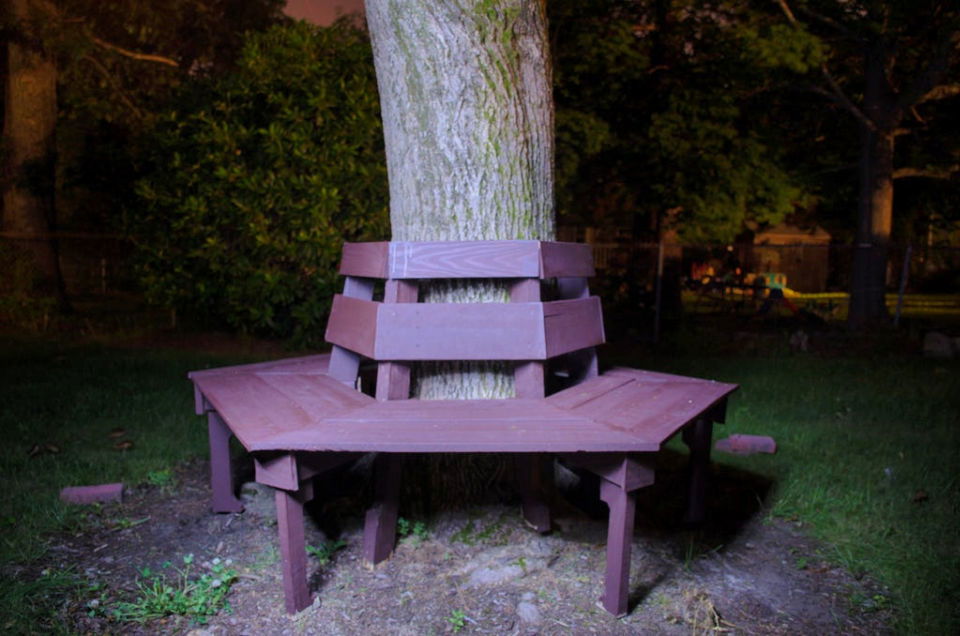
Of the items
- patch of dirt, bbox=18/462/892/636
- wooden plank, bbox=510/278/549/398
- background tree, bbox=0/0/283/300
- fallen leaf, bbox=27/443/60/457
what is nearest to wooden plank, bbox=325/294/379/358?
wooden plank, bbox=510/278/549/398

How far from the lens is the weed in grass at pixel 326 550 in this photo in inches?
111

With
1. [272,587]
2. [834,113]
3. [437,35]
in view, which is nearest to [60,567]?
[272,587]

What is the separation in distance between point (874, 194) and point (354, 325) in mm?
11579

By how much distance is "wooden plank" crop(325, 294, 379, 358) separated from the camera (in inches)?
106

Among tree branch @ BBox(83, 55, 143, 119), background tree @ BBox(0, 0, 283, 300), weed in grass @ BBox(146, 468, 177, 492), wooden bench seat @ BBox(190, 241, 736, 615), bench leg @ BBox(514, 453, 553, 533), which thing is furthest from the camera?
tree branch @ BBox(83, 55, 143, 119)

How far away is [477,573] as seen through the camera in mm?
2703

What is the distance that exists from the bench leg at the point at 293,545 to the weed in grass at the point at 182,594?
0.27 meters

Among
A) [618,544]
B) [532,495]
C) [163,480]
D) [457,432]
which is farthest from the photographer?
[163,480]

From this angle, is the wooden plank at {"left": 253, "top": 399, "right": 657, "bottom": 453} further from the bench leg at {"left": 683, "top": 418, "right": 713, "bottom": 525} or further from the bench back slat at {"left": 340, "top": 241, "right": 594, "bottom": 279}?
the bench leg at {"left": 683, "top": 418, "right": 713, "bottom": 525}

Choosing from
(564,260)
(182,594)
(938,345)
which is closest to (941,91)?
(938,345)

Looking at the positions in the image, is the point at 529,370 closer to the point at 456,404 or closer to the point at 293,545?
the point at 456,404

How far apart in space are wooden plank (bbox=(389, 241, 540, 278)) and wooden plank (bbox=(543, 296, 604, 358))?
0.60 feet

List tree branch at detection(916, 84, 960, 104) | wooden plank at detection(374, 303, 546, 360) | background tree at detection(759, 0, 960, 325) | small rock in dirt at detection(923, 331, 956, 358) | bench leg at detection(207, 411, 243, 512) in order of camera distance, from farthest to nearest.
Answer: tree branch at detection(916, 84, 960, 104)
background tree at detection(759, 0, 960, 325)
small rock in dirt at detection(923, 331, 956, 358)
bench leg at detection(207, 411, 243, 512)
wooden plank at detection(374, 303, 546, 360)

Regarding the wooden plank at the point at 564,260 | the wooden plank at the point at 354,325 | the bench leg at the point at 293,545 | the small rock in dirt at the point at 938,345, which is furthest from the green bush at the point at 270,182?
the small rock in dirt at the point at 938,345
